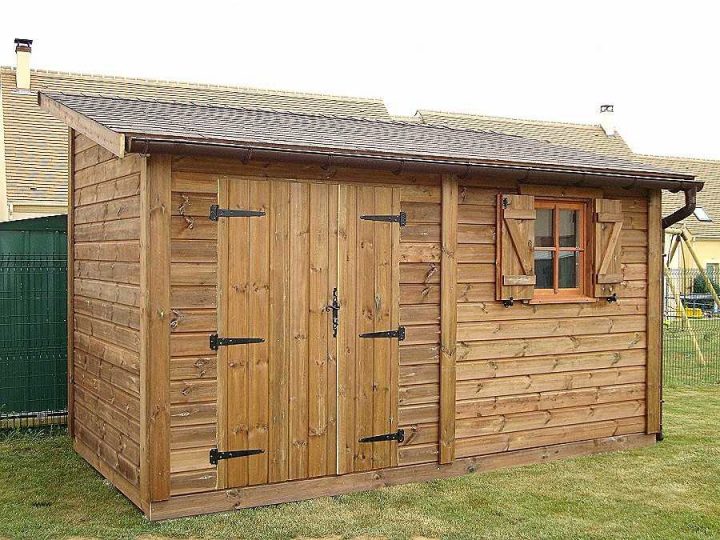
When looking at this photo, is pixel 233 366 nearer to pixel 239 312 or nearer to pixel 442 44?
pixel 239 312

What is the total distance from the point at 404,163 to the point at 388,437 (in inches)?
83.7

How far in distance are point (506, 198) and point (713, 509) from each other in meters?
2.84

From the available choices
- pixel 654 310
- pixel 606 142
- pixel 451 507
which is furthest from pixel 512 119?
pixel 451 507

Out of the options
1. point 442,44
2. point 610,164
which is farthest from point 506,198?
point 442,44

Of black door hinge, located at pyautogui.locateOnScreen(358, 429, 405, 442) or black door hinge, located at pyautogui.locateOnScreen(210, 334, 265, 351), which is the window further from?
black door hinge, located at pyautogui.locateOnScreen(210, 334, 265, 351)

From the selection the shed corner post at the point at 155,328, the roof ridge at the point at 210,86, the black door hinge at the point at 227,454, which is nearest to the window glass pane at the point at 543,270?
the black door hinge at the point at 227,454

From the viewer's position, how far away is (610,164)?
7.99 m

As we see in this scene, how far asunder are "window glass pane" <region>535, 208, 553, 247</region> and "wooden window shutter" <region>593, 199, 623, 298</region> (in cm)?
44

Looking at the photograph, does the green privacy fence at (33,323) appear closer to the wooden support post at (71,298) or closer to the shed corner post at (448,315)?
the wooden support post at (71,298)

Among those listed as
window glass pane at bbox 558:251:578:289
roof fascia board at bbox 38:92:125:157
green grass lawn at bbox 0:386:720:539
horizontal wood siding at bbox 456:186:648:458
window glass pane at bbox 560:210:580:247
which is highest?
→ roof fascia board at bbox 38:92:125:157

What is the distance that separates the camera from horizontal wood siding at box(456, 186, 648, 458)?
7164 mm

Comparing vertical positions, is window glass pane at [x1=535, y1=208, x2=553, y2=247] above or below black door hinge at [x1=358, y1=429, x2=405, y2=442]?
above

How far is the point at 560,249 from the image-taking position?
754cm

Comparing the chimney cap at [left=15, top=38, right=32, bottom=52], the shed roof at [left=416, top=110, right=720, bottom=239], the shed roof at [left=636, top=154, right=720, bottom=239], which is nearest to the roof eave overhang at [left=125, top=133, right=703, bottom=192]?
the chimney cap at [left=15, top=38, right=32, bottom=52]
